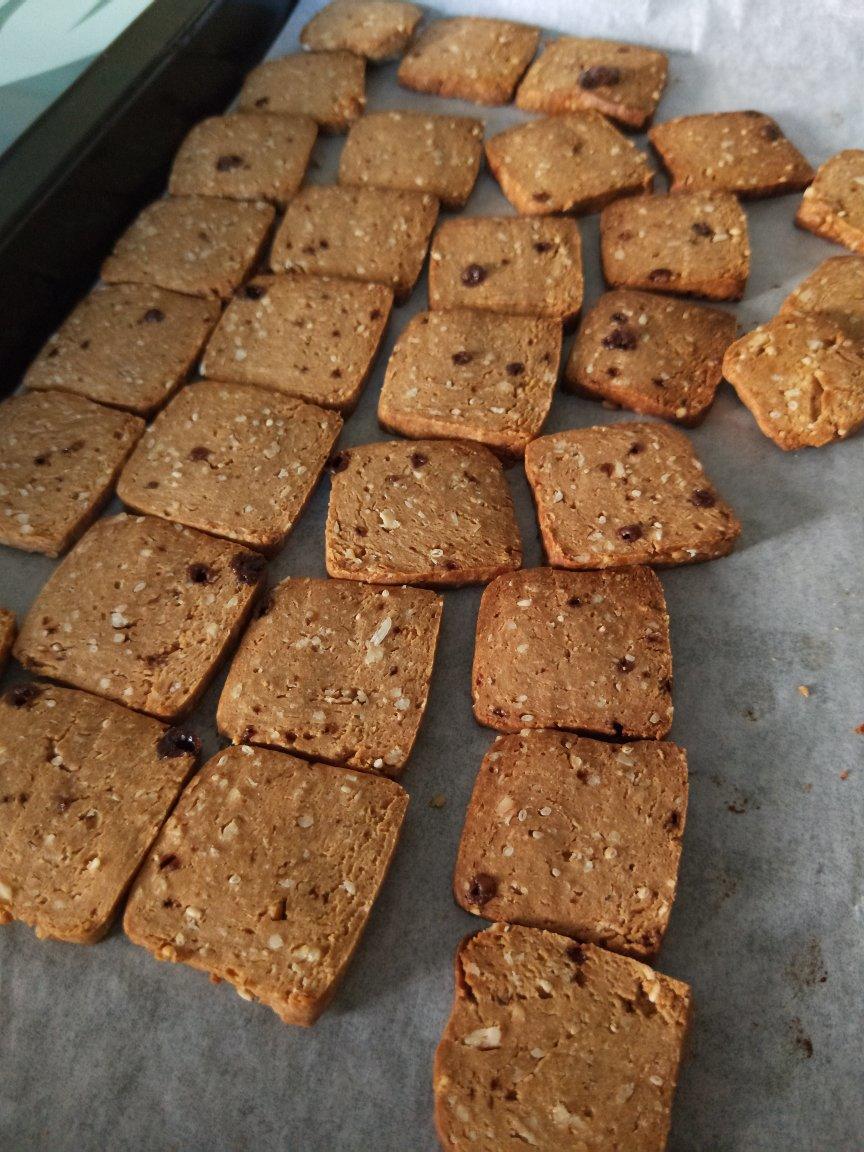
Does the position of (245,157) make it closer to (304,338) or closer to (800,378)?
(304,338)

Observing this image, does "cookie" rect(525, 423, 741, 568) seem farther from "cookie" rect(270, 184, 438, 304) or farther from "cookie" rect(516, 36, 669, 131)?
"cookie" rect(516, 36, 669, 131)

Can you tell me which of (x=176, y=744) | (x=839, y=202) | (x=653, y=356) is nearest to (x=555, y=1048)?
(x=176, y=744)

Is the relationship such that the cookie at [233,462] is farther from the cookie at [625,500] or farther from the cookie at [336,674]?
the cookie at [625,500]

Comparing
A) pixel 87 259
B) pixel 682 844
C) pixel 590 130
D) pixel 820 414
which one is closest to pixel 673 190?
pixel 590 130

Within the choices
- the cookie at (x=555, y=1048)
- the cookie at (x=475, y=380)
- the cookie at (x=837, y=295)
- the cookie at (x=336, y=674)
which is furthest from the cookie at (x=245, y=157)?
the cookie at (x=555, y=1048)

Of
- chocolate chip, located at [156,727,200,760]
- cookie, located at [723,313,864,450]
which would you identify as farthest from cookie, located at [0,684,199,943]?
cookie, located at [723,313,864,450]
